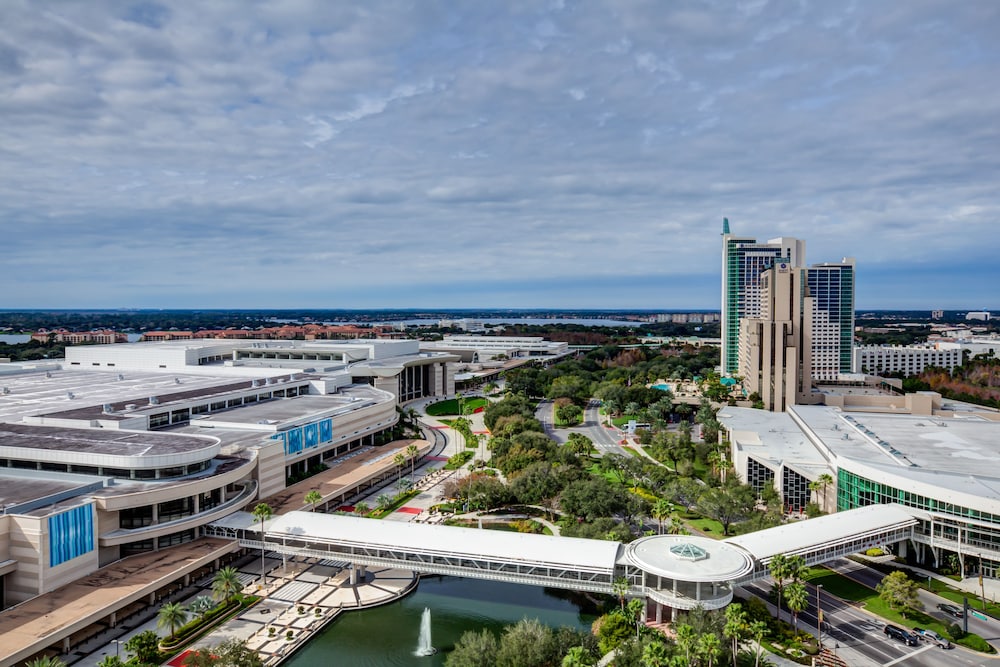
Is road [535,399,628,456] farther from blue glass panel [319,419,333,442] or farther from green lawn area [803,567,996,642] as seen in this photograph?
green lawn area [803,567,996,642]

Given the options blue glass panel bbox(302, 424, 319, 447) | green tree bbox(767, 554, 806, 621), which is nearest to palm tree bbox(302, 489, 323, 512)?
blue glass panel bbox(302, 424, 319, 447)

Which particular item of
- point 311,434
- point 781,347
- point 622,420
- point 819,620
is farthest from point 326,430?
point 781,347

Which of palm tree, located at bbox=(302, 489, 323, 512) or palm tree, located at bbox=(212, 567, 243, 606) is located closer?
palm tree, located at bbox=(212, 567, 243, 606)

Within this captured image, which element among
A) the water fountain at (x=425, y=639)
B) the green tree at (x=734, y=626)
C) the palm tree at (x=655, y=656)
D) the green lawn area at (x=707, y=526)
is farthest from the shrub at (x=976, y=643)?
the water fountain at (x=425, y=639)

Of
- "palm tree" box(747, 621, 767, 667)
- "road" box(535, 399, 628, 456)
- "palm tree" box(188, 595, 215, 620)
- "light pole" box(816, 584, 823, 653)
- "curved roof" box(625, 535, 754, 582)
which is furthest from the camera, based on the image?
"road" box(535, 399, 628, 456)

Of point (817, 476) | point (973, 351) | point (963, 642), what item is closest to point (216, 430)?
point (817, 476)

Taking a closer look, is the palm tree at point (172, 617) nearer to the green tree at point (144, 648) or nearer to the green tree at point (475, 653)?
the green tree at point (144, 648)
